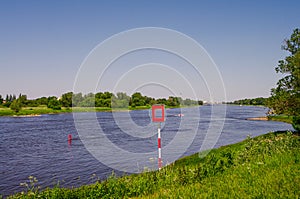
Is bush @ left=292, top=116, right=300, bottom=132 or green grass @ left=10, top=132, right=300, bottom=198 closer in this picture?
green grass @ left=10, top=132, right=300, bottom=198

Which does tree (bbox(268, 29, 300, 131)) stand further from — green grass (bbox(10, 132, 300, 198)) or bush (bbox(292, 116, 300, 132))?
green grass (bbox(10, 132, 300, 198))

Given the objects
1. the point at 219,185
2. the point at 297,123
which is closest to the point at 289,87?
the point at 297,123

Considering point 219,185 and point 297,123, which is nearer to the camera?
point 219,185

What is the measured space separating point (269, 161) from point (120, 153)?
2064 centimetres

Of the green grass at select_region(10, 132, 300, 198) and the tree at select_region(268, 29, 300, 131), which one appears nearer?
the green grass at select_region(10, 132, 300, 198)

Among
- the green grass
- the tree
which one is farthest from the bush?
the green grass

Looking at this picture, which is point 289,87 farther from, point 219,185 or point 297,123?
point 219,185

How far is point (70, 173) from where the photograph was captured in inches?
830

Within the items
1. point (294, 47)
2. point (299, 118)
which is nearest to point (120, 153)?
point (299, 118)

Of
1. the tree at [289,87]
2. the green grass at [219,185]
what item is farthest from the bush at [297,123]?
the green grass at [219,185]

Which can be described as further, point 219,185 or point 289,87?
point 289,87

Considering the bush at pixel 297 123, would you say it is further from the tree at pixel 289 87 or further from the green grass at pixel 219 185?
the green grass at pixel 219 185

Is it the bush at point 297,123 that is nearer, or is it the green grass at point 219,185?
the green grass at point 219,185

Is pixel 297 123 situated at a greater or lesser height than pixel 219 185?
greater
